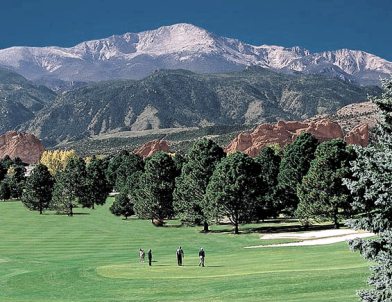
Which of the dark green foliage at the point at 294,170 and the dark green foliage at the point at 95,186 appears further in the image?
the dark green foliage at the point at 95,186

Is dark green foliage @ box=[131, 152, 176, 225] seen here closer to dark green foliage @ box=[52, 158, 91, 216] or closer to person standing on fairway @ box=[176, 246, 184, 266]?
dark green foliage @ box=[52, 158, 91, 216]

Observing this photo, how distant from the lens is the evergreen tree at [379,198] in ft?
73.2

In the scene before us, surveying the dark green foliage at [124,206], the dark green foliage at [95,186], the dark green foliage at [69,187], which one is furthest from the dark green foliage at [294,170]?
the dark green foliage at [95,186]

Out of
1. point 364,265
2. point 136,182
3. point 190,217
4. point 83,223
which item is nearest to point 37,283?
point 364,265

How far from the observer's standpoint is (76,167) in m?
145

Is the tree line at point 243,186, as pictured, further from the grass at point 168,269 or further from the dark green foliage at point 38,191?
the dark green foliage at point 38,191

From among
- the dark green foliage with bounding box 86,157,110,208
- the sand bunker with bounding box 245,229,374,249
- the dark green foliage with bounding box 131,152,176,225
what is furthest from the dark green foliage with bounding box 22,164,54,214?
the sand bunker with bounding box 245,229,374,249

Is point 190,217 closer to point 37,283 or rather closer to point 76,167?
point 37,283

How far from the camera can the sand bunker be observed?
68438mm

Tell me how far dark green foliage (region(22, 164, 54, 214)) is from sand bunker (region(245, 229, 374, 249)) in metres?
75.2

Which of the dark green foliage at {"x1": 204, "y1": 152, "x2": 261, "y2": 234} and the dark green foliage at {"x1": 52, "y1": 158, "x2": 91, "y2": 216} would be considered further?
the dark green foliage at {"x1": 52, "y1": 158, "x2": 91, "y2": 216}

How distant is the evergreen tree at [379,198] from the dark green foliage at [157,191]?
3287 inches

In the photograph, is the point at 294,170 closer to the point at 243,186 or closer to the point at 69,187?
the point at 243,186

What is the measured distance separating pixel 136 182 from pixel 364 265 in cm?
8348
